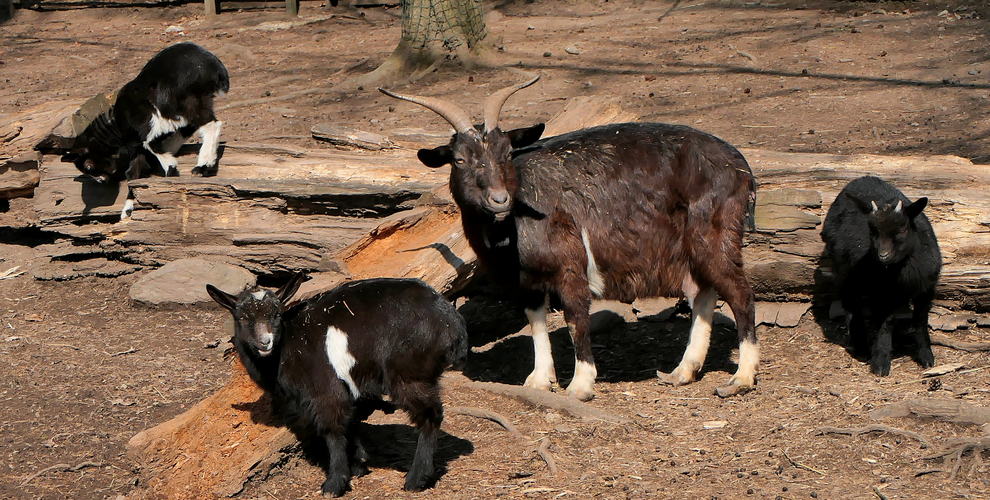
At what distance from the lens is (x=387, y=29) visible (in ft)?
57.8

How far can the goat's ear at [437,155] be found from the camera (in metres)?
6.82

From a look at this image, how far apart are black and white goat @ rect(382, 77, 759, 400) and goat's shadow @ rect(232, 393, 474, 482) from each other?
1.03 m

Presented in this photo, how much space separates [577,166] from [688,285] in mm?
1099

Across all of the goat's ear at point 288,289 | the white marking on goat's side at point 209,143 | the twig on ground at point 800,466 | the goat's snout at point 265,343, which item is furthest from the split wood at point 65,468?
the white marking on goat's side at point 209,143

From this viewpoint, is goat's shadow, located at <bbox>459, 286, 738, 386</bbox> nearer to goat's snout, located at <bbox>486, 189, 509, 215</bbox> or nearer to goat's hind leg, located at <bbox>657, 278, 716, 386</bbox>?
goat's hind leg, located at <bbox>657, 278, 716, 386</bbox>

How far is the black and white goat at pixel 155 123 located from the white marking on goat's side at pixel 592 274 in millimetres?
4015

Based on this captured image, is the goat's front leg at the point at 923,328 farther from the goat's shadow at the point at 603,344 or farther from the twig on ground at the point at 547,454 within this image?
the twig on ground at the point at 547,454

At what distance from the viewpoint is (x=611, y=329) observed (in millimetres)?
8391

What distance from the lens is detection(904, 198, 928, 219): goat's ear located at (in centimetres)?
690

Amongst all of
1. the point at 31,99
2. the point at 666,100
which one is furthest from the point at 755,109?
the point at 31,99

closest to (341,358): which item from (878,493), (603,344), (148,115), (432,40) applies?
(878,493)

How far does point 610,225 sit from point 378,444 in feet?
6.81

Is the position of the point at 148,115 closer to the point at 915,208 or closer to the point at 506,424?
the point at 506,424

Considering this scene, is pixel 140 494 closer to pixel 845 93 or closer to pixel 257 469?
pixel 257 469
